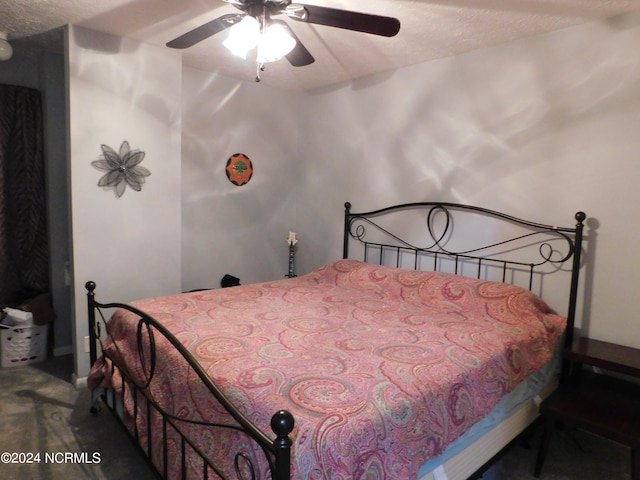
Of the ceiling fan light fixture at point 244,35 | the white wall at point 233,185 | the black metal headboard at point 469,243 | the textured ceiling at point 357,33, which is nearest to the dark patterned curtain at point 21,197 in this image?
the textured ceiling at point 357,33

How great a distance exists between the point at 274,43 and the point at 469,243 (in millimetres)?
1867

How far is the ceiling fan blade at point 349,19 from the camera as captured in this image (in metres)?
1.61

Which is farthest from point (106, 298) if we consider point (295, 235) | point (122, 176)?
point (295, 235)

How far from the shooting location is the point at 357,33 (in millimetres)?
2551

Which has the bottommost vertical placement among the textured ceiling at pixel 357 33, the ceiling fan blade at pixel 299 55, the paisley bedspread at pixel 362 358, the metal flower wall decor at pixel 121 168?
the paisley bedspread at pixel 362 358

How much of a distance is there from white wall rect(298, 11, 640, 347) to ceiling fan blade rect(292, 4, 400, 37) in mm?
1343

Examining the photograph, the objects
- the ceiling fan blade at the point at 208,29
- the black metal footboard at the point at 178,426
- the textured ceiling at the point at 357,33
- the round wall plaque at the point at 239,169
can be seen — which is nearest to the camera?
the black metal footboard at the point at 178,426

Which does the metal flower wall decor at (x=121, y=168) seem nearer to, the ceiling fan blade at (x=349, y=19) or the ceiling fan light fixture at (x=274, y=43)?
the ceiling fan light fixture at (x=274, y=43)

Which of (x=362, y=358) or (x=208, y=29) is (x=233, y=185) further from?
(x=362, y=358)

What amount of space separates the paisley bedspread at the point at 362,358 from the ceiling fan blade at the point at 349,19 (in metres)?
1.35

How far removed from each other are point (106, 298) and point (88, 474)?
123 centimetres

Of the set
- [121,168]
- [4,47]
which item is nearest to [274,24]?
[121,168]

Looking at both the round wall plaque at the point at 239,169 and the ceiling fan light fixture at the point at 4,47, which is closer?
the ceiling fan light fixture at the point at 4,47

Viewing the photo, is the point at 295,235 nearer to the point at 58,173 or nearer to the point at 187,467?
the point at 58,173
